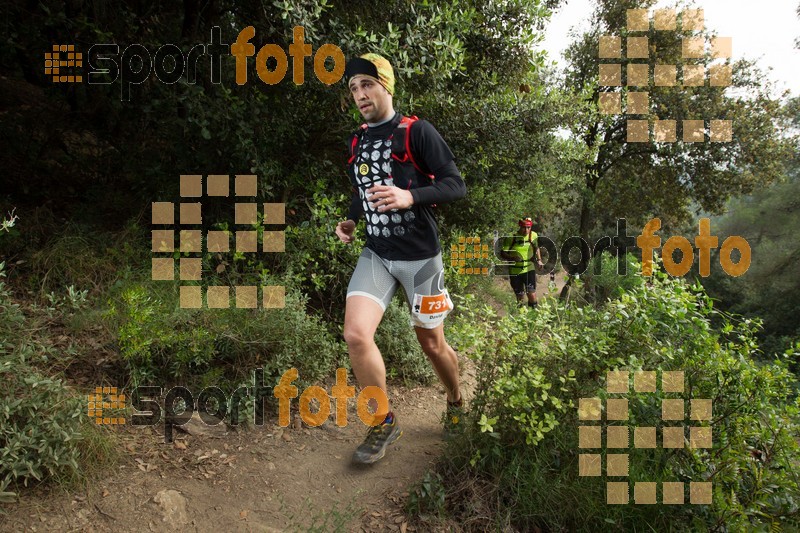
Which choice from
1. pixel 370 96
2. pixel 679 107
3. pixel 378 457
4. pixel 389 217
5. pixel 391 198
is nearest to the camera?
pixel 391 198

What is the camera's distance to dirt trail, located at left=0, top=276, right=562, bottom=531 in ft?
8.86

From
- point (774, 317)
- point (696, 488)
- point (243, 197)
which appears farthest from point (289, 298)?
point (774, 317)

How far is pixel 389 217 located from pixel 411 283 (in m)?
0.47

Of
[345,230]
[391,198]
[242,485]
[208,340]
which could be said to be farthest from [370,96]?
[242,485]

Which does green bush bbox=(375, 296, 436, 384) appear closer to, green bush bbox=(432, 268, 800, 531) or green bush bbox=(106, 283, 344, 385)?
green bush bbox=(106, 283, 344, 385)

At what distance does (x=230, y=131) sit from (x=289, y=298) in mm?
1659

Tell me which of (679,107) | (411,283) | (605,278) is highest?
(679,107)

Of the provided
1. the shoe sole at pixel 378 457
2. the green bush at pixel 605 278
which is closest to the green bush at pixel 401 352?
the shoe sole at pixel 378 457

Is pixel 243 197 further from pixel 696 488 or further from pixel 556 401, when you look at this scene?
pixel 696 488

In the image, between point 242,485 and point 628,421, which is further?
point 242,485

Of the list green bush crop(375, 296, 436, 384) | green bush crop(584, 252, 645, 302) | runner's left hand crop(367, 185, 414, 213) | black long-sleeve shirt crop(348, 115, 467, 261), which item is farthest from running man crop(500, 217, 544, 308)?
runner's left hand crop(367, 185, 414, 213)

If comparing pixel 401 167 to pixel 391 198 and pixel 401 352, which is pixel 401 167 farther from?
pixel 401 352

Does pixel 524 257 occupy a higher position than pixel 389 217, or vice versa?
pixel 389 217

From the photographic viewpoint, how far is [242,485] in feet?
10.3
